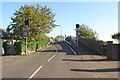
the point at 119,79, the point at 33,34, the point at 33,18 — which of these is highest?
the point at 33,18

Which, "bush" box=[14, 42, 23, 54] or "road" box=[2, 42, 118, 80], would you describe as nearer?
"road" box=[2, 42, 118, 80]

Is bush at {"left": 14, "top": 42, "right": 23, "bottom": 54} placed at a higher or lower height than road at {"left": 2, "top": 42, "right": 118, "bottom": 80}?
higher

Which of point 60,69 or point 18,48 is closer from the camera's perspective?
point 60,69

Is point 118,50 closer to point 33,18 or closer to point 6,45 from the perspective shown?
point 6,45

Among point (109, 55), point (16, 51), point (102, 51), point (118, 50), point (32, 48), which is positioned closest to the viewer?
point (118, 50)

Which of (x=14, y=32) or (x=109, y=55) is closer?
(x=109, y=55)

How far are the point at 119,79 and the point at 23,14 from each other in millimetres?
31268

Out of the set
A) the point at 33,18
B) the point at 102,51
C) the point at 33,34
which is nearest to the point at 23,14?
the point at 33,18

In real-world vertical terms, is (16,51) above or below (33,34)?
below

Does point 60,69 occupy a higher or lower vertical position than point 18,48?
lower

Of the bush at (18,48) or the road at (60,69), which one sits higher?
the bush at (18,48)

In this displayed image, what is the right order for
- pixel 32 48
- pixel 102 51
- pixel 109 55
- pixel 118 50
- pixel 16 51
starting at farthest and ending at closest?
1. pixel 32 48
2. pixel 16 51
3. pixel 102 51
4. pixel 109 55
5. pixel 118 50

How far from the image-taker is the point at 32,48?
3525 centimetres

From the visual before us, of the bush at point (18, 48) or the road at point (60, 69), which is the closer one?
the road at point (60, 69)
